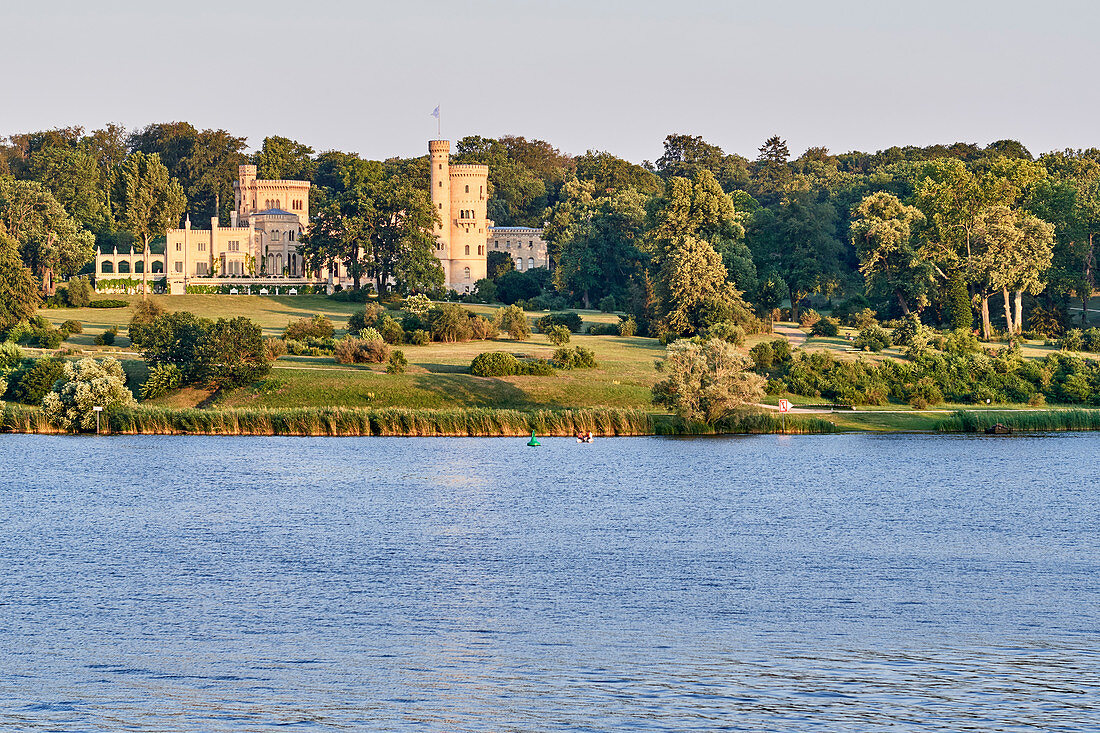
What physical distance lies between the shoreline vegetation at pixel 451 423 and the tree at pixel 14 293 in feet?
102

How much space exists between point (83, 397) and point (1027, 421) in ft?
161

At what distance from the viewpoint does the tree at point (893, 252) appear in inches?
4107

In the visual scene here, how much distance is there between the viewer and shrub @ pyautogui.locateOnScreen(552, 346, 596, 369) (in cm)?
8544

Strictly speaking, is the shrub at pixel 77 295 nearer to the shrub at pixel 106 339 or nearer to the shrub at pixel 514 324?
the shrub at pixel 106 339

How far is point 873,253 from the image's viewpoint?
345 ft

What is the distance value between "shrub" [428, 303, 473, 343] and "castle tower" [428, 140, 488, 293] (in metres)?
52.9

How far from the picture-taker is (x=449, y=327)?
101812 millimetres

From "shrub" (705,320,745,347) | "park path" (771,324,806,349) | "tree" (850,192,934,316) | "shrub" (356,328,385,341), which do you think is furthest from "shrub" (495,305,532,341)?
"tree" (850,192,934,316)

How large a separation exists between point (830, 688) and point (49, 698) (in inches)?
541

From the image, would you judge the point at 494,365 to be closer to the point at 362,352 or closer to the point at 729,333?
the point at 362,352

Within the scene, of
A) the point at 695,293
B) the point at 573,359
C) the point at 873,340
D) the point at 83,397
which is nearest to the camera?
the point at 83,397

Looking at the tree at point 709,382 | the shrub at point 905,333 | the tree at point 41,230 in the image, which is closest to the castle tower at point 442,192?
the tree at point 41,230

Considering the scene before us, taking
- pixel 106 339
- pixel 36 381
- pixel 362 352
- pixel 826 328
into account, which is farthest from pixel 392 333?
pixel 826 328

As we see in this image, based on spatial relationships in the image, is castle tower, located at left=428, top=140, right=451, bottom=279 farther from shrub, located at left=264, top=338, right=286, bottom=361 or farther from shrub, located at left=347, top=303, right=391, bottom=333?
shrub, located at left=264, top=338, right=286, bottom=361
